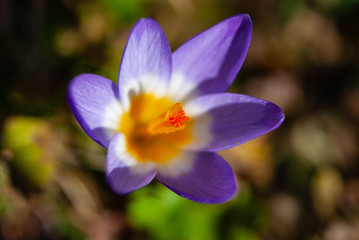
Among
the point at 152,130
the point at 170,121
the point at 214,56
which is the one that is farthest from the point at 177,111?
the point at 214,56

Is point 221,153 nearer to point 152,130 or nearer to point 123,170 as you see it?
point 152,130

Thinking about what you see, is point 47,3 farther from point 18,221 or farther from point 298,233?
point 298,233

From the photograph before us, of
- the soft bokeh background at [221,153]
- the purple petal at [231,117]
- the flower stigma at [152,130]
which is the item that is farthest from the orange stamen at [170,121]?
A: the soft bokeh background at [221,153]

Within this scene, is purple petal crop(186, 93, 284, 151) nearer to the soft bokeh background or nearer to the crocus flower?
the crocus flower

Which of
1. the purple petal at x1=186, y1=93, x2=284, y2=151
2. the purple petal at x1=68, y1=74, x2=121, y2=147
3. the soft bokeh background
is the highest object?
the purple petal at x1=68, y1=74, x2=121, y2=147

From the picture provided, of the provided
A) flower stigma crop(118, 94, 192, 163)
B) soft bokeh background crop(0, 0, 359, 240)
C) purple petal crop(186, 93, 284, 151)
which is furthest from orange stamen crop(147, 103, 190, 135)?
soft bokeh background crop(0, 0, 359, 240)

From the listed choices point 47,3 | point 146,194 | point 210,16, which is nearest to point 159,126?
point 146,194

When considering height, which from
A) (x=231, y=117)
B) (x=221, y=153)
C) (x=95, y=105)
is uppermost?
(x=95, y=105)
